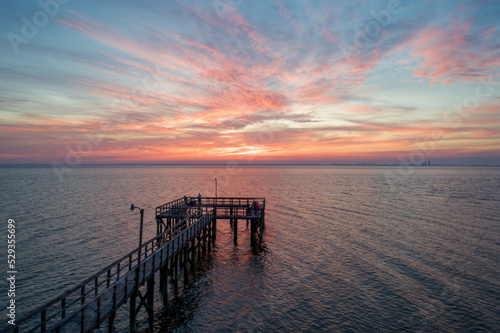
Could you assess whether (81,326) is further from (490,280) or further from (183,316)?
(490,280)

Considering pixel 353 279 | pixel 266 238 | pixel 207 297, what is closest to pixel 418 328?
pixel 353 279

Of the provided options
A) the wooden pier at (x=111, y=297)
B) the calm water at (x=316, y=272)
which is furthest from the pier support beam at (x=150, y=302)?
the calm water at (x=316, y=272)

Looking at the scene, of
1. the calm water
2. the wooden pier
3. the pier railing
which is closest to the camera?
the pier railing

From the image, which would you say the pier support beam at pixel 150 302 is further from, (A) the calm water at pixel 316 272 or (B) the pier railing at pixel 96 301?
(B) the pier railing at pixel 96 301

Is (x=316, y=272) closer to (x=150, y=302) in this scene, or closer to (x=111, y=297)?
(x=150, y=302)

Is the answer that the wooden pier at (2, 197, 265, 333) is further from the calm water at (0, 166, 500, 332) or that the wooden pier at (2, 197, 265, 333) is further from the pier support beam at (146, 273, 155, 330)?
the calm water at (0, 166, 500, 332)

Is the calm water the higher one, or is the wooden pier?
the wooden pier

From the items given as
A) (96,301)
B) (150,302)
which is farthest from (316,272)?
(96,301)

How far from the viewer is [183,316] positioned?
57.4 ft

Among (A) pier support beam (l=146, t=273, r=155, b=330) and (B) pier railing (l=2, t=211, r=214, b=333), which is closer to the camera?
(B) pier railing (l=2, t=211, r=214, b=333)

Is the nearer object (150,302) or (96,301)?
(96,301)

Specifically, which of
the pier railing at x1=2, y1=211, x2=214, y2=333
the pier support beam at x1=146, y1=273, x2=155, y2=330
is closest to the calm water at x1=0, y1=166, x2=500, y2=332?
the pier support beam at x1=146, y1=273, x2=155, y2=330

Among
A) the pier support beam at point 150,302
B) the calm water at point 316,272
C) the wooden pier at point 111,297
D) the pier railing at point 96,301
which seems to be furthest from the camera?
the calm water at point 316,272

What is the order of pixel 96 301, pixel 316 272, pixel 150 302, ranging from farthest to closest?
pixel 316 272 < pixel 150 302 < pixel 96 301
